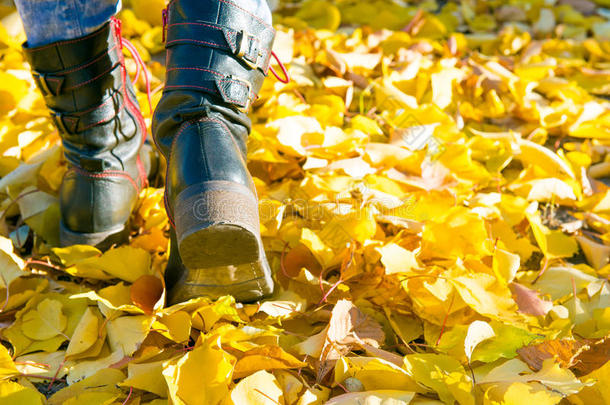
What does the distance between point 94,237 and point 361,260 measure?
1.82 ft

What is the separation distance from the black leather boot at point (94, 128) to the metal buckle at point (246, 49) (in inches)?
12.2

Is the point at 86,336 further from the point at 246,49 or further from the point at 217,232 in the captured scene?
the point at 246,49

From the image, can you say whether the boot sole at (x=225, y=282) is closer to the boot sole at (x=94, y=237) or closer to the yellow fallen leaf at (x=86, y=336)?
the yellow fallen leaf at (x=86, y=336)

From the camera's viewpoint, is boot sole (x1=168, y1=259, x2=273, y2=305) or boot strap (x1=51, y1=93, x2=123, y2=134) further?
boot strap (x1=51, y1=93, x2=123, y2=134)

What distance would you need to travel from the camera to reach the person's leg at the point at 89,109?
1.04m

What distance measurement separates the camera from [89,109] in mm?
1113

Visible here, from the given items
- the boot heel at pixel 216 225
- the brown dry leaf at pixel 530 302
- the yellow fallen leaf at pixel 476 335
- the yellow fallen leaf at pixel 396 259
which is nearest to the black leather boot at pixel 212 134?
the boot heel at pixel 216 225

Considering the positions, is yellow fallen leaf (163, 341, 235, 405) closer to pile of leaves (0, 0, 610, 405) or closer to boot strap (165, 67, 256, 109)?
pile of leaves (0, 0, 610, 405)

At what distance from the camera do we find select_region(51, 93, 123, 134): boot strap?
1.11 meters

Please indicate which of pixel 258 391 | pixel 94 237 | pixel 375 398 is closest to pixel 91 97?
pixel 94 237

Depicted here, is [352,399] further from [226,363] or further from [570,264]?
[570,264]

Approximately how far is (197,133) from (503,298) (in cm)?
61

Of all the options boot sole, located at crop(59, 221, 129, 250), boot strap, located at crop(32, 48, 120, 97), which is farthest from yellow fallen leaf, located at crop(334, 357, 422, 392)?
boot strap, located at crop(32, 48, 120, 97)

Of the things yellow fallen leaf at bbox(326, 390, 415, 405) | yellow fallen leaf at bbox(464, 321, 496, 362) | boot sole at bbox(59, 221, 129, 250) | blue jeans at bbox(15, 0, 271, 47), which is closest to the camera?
yellow fallen leaf at bbox(326, 390, 415, 405)
